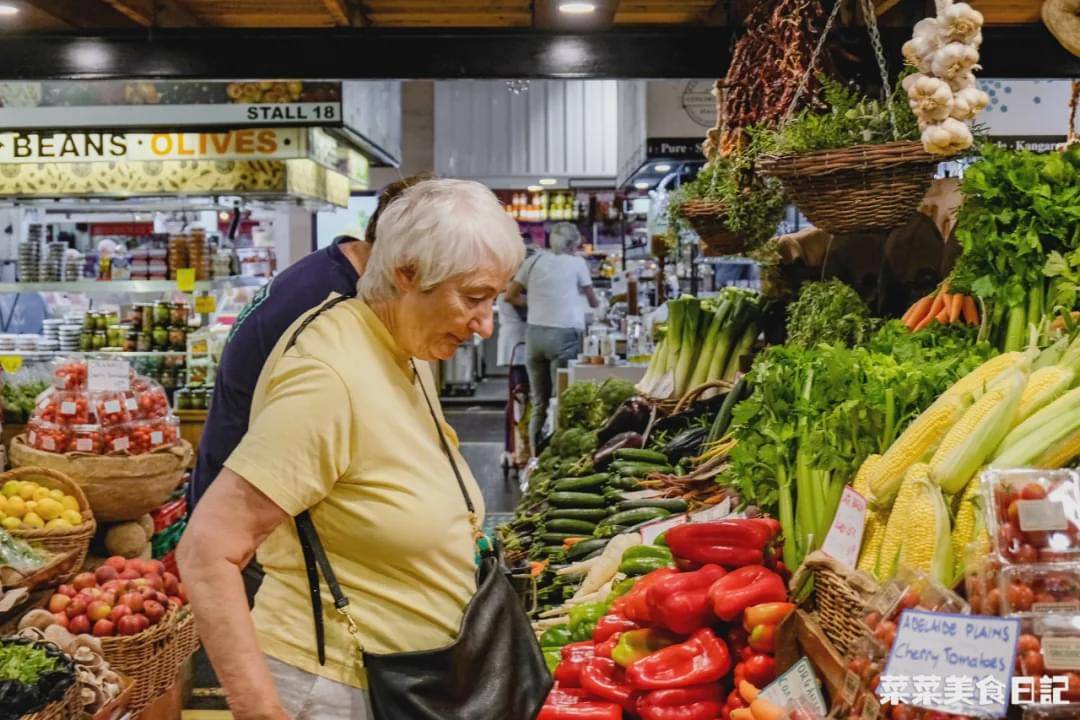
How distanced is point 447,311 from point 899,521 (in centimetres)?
102

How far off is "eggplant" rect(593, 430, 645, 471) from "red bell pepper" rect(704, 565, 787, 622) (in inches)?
102

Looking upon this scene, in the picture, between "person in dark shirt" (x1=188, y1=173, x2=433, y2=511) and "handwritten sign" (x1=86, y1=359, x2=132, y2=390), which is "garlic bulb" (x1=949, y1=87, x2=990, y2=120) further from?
"handwritten sign" (x1=86, y1=359, x2=132, y2=390)

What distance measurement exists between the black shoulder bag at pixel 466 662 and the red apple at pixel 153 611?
2.63 m

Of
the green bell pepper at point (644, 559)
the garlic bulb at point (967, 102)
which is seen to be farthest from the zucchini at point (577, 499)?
the garlic bulb at point (967, 102)

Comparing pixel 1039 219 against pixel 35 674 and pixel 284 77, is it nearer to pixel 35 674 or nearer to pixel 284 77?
pixel 35 674

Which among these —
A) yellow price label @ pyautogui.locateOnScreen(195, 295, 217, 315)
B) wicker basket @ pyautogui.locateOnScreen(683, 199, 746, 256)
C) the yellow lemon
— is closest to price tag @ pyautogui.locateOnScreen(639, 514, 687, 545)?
wicker basket @ pyautogui.locateOnScreen(683, 199, 746, 256)

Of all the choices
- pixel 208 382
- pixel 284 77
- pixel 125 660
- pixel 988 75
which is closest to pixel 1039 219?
pixel 988 75

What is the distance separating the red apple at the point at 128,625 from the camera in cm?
433

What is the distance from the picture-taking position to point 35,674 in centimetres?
339

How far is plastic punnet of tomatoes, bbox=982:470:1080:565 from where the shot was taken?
1.88 m

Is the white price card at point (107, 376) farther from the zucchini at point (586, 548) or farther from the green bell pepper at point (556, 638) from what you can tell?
the green bell pepper at point (556, 638)

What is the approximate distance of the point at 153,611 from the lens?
4.48 meters

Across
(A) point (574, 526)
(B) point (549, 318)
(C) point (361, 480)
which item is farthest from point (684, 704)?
(B) point (549, 318)

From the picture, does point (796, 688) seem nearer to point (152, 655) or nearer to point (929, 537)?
point (929, 537)
